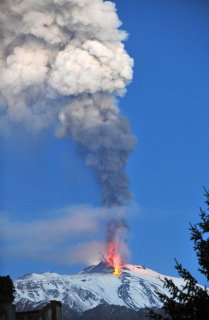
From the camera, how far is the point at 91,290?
61.2 meters

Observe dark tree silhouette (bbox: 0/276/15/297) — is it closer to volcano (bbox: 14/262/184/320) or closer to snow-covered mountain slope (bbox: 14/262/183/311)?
snow-covered mountain slope (bbox: 14/262/183/311)

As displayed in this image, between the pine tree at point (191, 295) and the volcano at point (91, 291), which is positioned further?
the volcano at point (91, 291)

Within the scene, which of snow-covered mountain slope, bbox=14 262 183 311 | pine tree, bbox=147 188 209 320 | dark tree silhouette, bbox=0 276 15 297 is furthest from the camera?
snow-covered mountain slope, bbox=14 262 183 311

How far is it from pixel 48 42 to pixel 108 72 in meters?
3.17

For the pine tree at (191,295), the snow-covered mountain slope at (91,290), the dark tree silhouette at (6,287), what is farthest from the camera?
the snow-covered mountain slope at (91,290)

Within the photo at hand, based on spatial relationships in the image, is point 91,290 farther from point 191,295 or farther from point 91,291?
point 191,295

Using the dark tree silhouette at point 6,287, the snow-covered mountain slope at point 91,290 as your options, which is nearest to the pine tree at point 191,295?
the dark tree silhouette at point 6,287

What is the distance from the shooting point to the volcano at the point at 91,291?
57781 millimetres

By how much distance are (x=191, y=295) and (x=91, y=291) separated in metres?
57.4

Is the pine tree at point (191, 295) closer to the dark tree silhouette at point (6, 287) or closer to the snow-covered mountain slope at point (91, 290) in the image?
the dark tree silhouette at point (6, 287)

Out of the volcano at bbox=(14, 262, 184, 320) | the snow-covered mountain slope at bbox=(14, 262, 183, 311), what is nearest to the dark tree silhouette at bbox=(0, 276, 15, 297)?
the snow-covered mountain slope at bbox=(14, 262, 183, 311)

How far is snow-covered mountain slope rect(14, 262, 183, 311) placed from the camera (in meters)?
57.8

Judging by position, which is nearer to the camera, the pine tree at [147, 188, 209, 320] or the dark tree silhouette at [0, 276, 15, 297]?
the pine tree at [147, 188, 209, 320]

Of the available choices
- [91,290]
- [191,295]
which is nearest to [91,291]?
[91,290]
